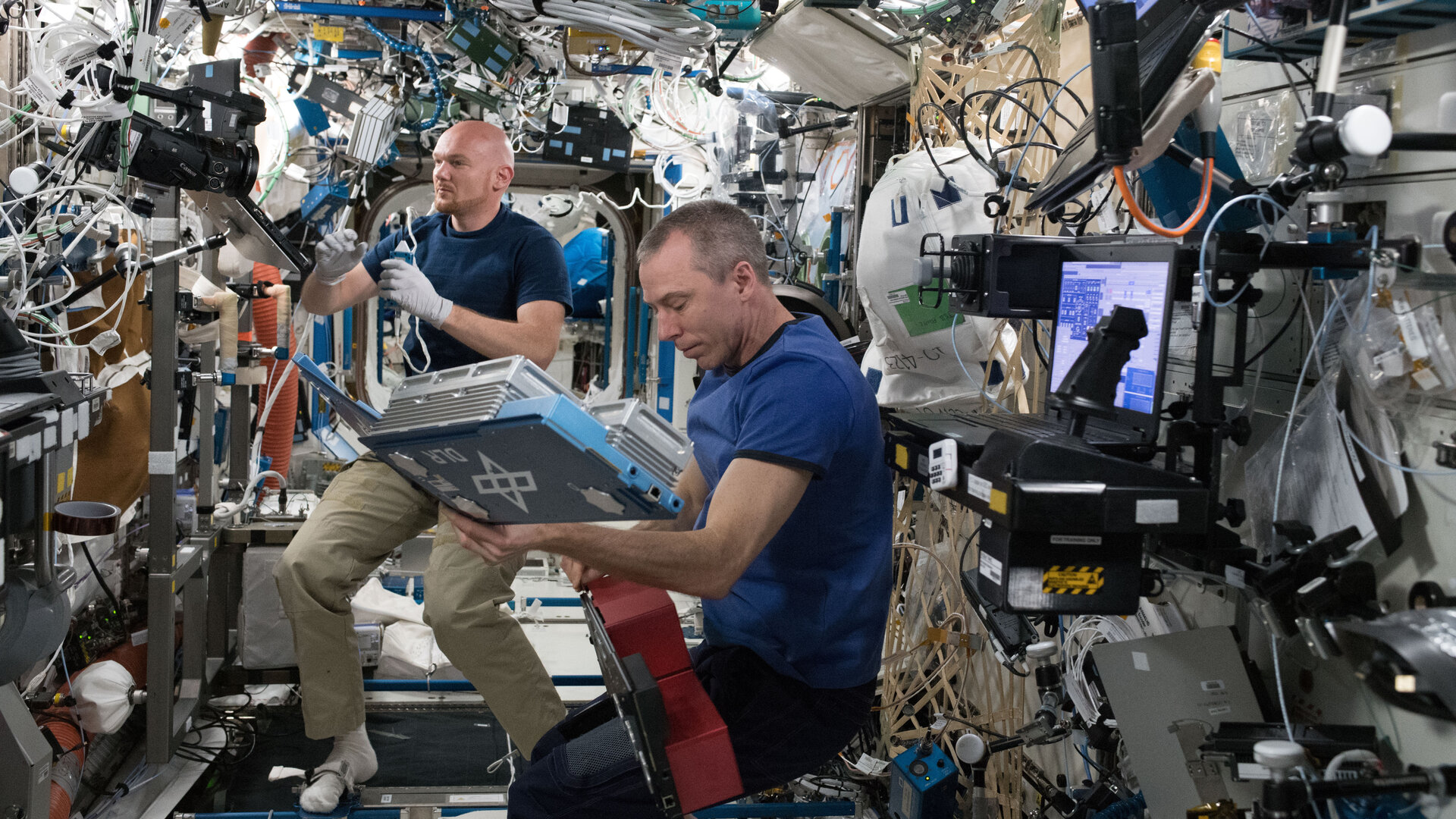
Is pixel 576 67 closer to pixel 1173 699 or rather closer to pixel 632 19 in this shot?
pixel 632 19

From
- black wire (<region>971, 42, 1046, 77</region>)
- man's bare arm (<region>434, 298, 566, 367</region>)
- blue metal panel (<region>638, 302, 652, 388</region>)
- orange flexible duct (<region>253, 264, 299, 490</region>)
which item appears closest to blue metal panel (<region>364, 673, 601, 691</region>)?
orange flexible duct (<region>253, 264, 299, 490</region>)

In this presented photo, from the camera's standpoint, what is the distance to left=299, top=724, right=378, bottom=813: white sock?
3.51 m

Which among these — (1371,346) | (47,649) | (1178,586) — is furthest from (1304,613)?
(47,649)

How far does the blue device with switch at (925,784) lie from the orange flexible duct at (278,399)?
10.8ft

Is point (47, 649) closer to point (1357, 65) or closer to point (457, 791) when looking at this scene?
point (457, 791)

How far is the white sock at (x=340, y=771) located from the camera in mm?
3510

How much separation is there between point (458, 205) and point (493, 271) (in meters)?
0.29

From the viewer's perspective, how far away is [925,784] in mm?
3266

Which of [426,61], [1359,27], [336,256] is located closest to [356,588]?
[336,256]

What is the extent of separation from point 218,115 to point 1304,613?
10.9 ft

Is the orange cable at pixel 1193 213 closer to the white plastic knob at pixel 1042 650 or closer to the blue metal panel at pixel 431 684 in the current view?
the white plastic knob at pixel 1042 650

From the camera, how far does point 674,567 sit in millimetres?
2037

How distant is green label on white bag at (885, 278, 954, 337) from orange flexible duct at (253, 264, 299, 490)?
9.61 feet

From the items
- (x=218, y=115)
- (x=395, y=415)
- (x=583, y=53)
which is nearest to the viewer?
(x=395, y=415)
